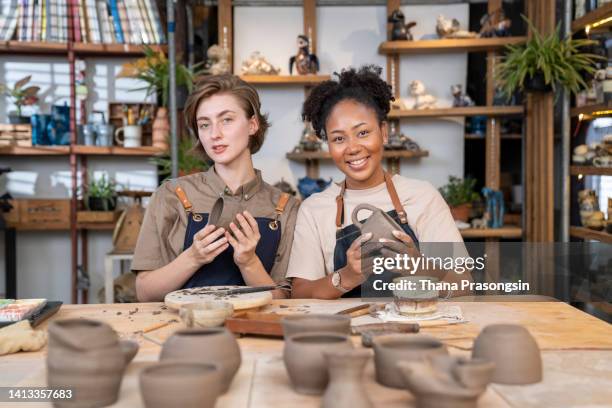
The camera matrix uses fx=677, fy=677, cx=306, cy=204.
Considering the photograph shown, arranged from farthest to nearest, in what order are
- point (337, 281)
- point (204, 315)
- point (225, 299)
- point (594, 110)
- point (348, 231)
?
point (594, 110) < point (348, 231) < point (337, 281) < point (225, 299) < point (204, 315)

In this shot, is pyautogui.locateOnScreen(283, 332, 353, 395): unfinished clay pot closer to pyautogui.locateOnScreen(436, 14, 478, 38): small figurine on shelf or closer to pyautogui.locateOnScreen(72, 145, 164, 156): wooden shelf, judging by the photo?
pyautogui.locateOnScreen(72, 145, 164, 156): wooden shelf

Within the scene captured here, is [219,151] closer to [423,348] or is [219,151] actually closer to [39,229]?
[423,348]

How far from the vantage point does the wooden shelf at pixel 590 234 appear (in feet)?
12.8

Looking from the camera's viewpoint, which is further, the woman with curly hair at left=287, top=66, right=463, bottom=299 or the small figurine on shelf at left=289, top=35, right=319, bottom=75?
the small figurine on shelf at left=289, top=35, right=319, bottom=75

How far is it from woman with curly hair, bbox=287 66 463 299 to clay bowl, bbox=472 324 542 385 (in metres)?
1.05

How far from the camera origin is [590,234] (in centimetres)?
412

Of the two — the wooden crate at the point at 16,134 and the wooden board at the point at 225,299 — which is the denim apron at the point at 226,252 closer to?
the wooden board at the point at 225,299

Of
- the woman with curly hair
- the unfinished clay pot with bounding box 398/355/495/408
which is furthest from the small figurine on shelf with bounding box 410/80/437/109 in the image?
the unfinished clay pot with bounding box 398/355/495/408

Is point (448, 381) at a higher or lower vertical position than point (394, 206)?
lower

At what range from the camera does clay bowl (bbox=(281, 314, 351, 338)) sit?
1.32 m

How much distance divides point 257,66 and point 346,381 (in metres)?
4.20

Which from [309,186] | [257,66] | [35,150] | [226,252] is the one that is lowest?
[226,252]

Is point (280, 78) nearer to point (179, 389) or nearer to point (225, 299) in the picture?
point (225, 299)

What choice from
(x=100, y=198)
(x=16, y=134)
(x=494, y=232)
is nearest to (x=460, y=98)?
(x=494, y=232)
